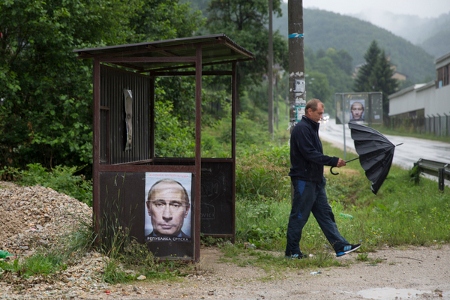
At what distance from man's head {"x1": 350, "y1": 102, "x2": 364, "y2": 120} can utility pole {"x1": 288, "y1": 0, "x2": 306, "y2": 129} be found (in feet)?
60.0

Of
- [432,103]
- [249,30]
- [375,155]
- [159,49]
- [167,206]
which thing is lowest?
[167,206]

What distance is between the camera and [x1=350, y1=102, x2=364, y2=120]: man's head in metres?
27.5

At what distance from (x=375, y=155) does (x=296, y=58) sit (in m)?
2.03

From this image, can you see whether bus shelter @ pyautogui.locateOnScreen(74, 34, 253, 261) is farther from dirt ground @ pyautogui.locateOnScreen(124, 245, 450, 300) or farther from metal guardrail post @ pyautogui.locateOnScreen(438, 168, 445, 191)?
metal guardrail post @ pyautogui.locateOnScreen(438, 168, 445, 191)

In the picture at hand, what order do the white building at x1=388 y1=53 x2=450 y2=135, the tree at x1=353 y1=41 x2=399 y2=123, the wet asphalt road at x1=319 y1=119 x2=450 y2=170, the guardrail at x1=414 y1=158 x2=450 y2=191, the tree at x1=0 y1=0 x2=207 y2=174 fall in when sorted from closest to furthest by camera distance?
the guardrail at x1=414 y1=158 x2=450 y2=191, the tree at x1=0 y1=0 x2=207 y2=174, the wet asphalt road at x1=319 y1=119 x2=450 y2=170, the white building at x1=388 y1=53 x2=450 y2=135, the tree at x1=353 y1=41 x2=399 y2=123

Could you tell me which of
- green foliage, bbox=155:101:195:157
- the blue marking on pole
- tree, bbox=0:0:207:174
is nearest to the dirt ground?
the blue marking on pole

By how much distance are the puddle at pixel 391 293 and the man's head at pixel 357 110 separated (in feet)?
70.2

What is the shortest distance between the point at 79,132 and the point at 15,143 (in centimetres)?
197

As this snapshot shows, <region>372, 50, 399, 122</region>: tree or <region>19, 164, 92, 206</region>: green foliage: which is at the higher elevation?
<region>372, 50, 399, 122</region>: tree

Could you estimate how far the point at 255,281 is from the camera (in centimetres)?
709

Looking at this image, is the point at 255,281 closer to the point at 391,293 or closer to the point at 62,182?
the point at 391,293

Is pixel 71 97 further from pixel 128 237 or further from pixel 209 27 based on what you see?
pixel 209 27

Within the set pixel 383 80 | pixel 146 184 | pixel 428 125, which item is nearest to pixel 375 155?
pixel 146 184

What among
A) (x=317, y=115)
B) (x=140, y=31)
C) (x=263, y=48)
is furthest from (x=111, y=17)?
(x=263, y=48)
